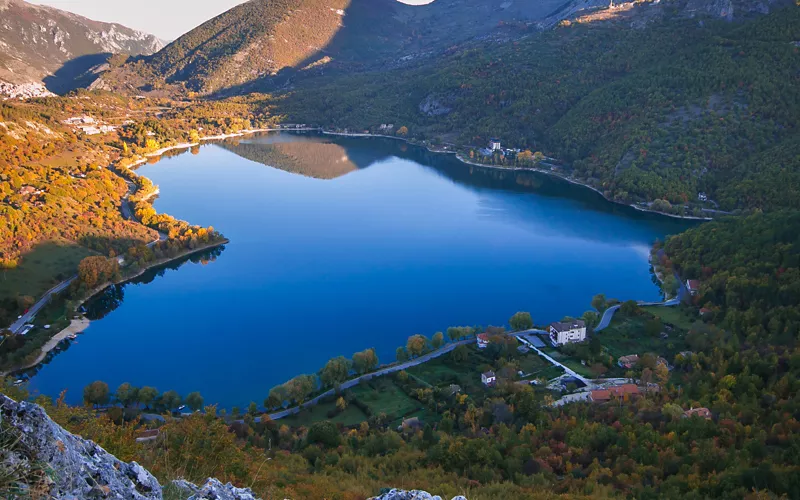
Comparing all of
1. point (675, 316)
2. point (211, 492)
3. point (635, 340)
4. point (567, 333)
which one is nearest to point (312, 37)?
point (675, 316)

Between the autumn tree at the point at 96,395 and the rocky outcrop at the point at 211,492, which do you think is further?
the autumn tree at the point at 96,395

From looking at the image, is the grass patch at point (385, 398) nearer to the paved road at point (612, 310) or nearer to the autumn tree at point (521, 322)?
the autumn tree at point (521, 322)

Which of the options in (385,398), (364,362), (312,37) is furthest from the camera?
(312,37)

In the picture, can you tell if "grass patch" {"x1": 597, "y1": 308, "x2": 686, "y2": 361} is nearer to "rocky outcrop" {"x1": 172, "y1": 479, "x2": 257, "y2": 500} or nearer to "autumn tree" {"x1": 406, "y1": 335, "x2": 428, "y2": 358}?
"autumn tree" {"x1": 406, "y1": 335, "x2": 428, "y2": 358}

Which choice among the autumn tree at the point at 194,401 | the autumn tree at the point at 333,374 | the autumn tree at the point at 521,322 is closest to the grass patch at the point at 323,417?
the autumn tree at the point at 333,374

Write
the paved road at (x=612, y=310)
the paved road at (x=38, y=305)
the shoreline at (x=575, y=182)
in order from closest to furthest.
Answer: the paved road at (x=38, y=305)
the paved road at (x=612, y=310)
the shoreline at (x=575, y=182)

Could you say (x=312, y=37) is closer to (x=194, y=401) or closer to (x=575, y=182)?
(x=575, y=182)
